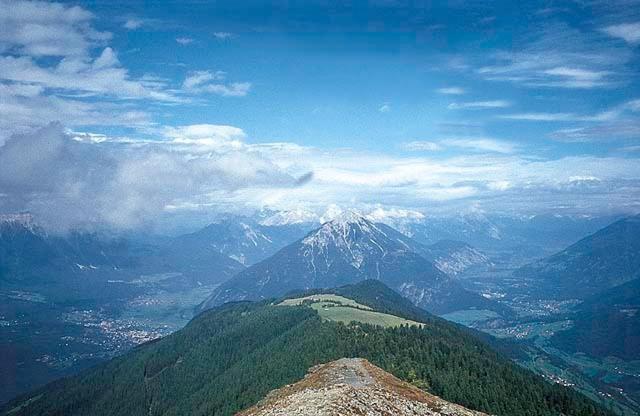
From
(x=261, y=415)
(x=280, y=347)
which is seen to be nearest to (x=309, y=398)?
(x=261, y=415)

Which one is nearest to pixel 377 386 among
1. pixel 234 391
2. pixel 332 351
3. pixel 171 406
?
pixel 332 351

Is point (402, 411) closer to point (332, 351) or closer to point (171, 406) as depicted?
point (332, 351)

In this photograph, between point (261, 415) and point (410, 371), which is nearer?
point (261, 415)

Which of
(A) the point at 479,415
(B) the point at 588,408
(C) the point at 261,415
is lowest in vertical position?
(B) the point at 588,408

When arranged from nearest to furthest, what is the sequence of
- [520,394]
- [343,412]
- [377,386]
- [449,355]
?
[343,412] < [377,386] < [520,394] < [449,355]

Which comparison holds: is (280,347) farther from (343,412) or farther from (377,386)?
(343,412)

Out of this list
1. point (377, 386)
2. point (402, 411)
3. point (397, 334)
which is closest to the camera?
point (402, 411)

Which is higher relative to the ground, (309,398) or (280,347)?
(309,398)
